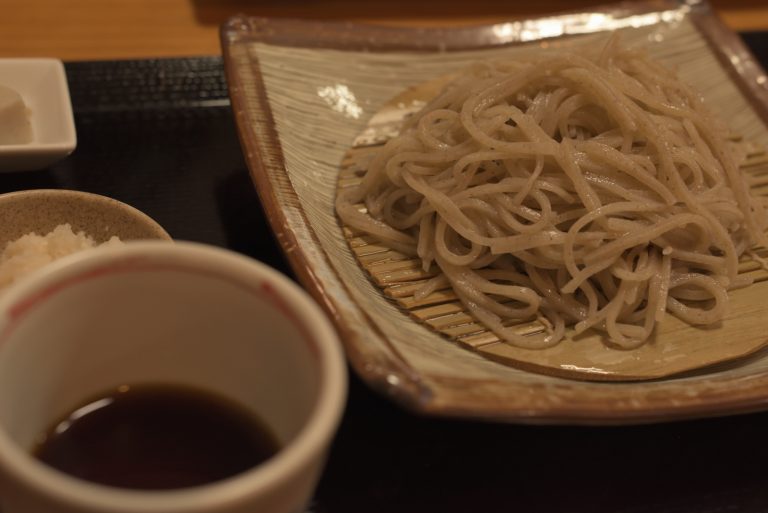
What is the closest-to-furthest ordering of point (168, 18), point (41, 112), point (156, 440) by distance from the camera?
point (156, 440) < point (41, 112) < point (168, 18)

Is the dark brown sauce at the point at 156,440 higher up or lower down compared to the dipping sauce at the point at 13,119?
higher up

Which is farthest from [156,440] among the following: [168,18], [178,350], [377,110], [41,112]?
[168,18]

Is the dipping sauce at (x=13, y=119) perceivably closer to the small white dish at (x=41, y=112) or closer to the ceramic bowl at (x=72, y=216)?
the small white dish at (x=41, y=112)

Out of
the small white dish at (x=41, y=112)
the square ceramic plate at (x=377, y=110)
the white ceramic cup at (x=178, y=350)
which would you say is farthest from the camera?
the small white dish at (x=41, y=112)

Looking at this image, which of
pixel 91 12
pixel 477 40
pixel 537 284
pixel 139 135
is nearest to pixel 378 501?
pixel 537 284

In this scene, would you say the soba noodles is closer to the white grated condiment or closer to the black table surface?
the black table surface

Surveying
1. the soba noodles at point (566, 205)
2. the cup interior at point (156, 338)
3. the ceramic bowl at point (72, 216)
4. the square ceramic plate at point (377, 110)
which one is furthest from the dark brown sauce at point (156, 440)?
the soba noodles at point (566, 205)

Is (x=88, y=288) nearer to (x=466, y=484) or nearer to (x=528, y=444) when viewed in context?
(x=466, y=484)

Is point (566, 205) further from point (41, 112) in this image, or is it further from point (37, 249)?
point (41, 112)
